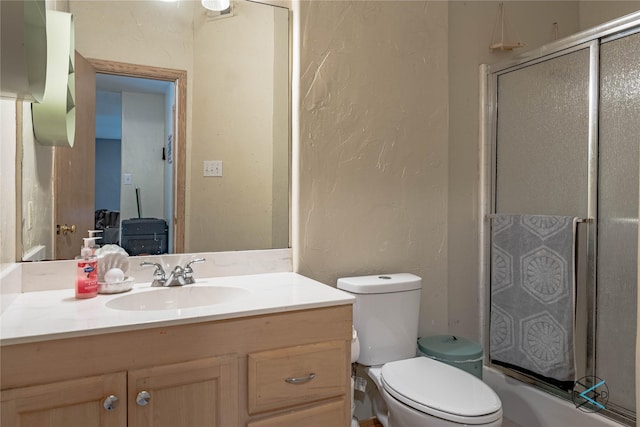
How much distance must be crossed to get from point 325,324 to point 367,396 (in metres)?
0.85

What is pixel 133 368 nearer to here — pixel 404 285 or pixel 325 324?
pixel 325 324

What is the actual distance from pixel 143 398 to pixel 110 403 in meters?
0.08

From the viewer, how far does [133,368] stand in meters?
1.09

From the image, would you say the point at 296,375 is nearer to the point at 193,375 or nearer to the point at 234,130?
the point at 193,375

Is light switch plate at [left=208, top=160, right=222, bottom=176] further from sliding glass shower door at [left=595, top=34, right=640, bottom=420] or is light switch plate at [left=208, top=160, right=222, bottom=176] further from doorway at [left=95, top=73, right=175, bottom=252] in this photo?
sliding glass shower door at [left=595, top=34, right=640, bottom=420]

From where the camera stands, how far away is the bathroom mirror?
1.58 metres

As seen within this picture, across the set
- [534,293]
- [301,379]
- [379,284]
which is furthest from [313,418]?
[534,293]

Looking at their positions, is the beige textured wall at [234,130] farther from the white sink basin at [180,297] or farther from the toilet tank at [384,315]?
the toilet tank at [384,315]

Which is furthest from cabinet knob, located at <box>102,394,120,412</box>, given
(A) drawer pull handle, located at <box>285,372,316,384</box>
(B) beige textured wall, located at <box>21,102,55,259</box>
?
(B) beige textured wall, located at <box>21,102,55,259</box>

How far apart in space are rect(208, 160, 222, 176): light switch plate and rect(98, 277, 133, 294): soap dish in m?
0.53

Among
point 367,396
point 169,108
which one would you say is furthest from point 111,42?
point 367,396

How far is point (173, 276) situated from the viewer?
1.53 meters

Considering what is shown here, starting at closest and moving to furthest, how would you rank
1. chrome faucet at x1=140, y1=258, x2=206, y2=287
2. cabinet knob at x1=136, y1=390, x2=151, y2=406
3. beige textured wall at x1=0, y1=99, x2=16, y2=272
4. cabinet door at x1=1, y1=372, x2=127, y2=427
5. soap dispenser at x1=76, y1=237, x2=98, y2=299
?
cabinet door at x1=1, y1=372, x2=127, y2=427 < cabinet knob at x1=136, y1=390, x2=151, y2=406 < beige textured wall at x1=0, y1=99, x2=16, y2=272 < soap dispenser at x1=76, y1=237, x2=98, y2=299 < chrome faucet at x1=140, y1=258, x2=206, y2=287

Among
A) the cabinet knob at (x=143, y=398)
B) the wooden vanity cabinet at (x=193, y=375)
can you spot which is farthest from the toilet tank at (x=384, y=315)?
the cabinet knob at (x=143, y=398)
